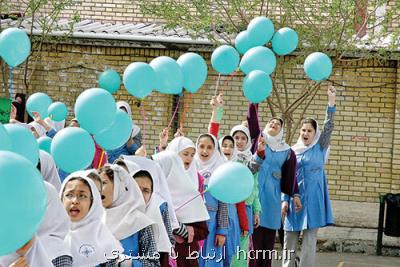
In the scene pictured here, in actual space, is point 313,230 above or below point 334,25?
below

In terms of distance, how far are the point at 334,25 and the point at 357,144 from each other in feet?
10.2

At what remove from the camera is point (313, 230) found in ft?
34.5

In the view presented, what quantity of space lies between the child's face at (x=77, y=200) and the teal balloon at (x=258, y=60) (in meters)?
4.17

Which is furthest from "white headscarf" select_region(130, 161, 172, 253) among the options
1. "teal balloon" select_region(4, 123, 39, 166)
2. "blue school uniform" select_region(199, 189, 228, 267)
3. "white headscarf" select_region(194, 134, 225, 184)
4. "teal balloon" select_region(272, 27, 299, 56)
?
"teal balloon" select_region(272, 27, 299, 56)

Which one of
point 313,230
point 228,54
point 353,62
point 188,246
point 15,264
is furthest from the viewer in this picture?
point 353,62

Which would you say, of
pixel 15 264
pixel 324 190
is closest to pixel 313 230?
pixel 324 190

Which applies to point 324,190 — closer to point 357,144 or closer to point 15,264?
point 357,144

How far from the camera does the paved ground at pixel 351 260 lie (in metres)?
12.2

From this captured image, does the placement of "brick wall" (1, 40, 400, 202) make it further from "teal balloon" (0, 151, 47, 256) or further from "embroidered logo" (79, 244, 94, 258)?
"teal balloon" (0, 151, 47, 256)

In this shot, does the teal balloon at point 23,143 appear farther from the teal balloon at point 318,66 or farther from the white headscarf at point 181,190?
the teal balloon at point 318,66

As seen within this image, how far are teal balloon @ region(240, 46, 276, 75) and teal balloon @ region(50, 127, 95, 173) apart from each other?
318 cm

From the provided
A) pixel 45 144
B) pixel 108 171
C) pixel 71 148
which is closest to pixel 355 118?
pixel 45 144

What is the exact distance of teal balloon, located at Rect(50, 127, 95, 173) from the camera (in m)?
6.49

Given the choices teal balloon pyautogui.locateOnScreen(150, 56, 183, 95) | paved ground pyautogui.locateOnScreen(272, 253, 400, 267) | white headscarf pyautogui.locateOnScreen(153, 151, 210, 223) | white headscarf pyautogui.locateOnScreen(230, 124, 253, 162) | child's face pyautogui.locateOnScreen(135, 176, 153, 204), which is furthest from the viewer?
paved ground pyautogui.locateOnScreen(272, 253, 400, 267)
